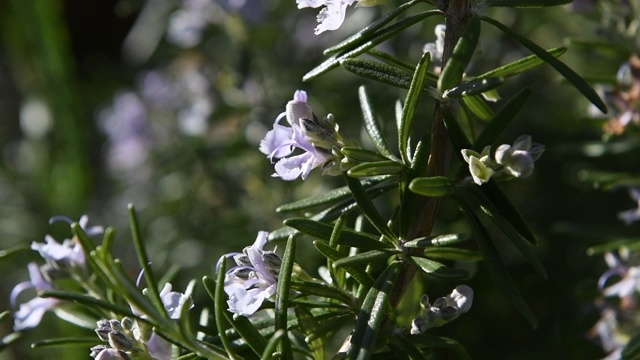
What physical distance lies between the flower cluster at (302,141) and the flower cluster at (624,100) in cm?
50

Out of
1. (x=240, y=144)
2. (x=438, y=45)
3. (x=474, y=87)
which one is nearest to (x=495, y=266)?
(x=474, y=87)

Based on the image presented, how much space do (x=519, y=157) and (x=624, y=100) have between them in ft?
1.61

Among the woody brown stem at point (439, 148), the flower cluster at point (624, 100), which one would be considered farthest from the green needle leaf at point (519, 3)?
the flower cluster at point (624, 100)

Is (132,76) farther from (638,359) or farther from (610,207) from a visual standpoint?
(638,359)

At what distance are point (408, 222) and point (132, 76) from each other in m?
2.31

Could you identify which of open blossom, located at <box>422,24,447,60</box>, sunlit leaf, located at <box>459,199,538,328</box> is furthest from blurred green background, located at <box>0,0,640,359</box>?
sunlit leaf, located at <box>459,199,538,328</box>

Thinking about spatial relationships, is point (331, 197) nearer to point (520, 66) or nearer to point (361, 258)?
point (361, 258)

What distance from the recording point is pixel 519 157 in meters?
0.72

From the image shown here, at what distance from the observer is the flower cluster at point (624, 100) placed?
Answer: 1.12 metres

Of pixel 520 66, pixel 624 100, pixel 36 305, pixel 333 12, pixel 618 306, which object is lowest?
pixel 618 306

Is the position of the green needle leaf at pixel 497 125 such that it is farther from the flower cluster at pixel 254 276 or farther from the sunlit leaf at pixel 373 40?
the flower cluster at pixel 254 276

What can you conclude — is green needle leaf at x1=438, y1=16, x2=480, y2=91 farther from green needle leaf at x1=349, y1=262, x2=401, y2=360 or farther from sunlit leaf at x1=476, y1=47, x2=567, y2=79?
green needle leaf at x1=349, y1=262, x2=401, y2=360

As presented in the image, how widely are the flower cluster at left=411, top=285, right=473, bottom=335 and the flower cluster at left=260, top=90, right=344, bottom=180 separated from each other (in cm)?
17

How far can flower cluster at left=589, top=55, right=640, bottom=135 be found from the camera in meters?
1.12
